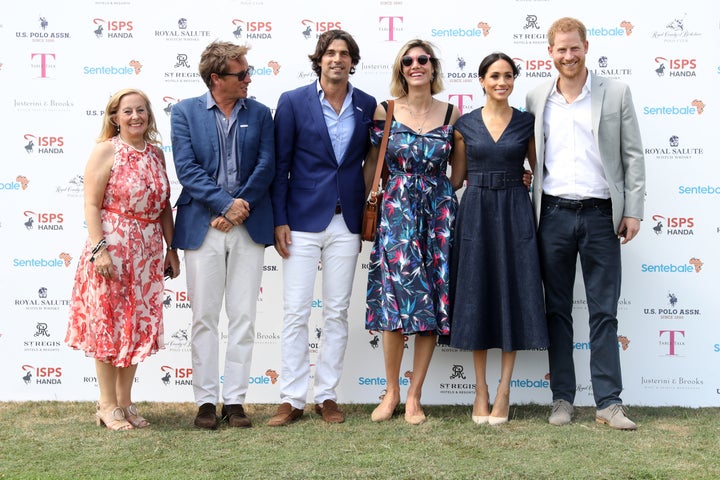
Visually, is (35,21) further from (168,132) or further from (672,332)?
(672,332)

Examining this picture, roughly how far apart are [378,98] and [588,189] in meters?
1.43

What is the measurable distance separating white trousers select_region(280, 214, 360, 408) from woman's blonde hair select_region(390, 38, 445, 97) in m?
0.80

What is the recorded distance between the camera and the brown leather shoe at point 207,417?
13.0 ft

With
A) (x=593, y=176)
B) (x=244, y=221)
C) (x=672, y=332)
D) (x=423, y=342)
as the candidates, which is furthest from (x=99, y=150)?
(x=672, y=332)

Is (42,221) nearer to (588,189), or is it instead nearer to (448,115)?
(448,115)

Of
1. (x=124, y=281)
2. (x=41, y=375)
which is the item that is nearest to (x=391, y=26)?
(x=124, y=281)

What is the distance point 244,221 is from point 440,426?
4.90 ft

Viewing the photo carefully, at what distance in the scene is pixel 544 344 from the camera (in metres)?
4.01

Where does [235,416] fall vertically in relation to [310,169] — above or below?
below

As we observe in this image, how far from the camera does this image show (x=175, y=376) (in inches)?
188

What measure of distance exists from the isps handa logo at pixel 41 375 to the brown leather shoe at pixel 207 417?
1.25m

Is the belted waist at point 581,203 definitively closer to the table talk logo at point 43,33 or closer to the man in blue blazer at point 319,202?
the man in blue blazer at point 319,202

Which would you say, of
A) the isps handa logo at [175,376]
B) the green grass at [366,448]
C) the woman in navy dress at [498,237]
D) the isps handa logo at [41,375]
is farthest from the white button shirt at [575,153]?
the isps handa logo at [41,375]

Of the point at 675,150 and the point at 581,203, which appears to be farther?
the point at 675,150
